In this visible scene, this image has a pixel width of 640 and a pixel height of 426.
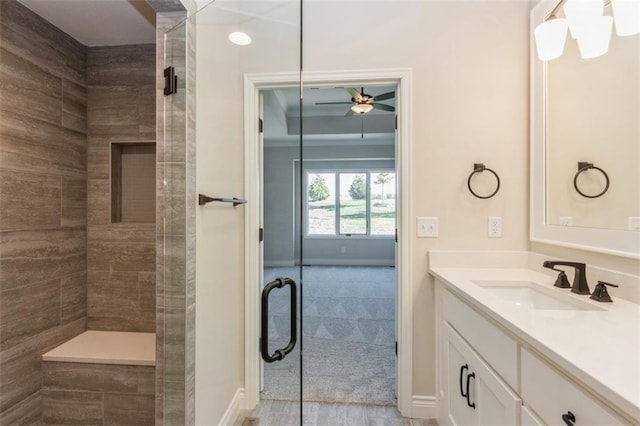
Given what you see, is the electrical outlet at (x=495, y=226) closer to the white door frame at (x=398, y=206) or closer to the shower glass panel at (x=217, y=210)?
the white door frame at (x=398, y=206)

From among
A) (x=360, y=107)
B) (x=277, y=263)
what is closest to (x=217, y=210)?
(x=277, y=263)

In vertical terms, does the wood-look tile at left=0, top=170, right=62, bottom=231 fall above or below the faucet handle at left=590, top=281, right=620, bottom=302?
above

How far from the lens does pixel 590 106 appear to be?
4.69 ft

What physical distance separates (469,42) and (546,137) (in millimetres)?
739

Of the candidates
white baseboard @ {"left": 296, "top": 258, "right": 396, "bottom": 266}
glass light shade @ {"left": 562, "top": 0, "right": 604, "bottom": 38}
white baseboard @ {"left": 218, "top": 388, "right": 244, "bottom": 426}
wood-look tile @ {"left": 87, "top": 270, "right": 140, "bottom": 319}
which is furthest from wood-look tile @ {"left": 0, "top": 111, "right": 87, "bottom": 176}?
white baseboard @ {"left": 296, "top": 258, "right": 396, "bottom": 266}

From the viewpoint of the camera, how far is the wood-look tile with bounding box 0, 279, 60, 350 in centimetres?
153

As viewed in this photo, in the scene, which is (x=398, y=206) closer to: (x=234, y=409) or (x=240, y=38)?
(x=240, y=38)

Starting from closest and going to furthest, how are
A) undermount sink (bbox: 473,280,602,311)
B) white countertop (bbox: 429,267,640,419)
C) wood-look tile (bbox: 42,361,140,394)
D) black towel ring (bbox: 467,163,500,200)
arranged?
white countertop (bbox: 429,267,640,419) < undermount sink (bbox: 473,280,602,311) < wood-look tile (bbox: 42,361,140,394) < black towel ring (bbox: 467,163,500,200)

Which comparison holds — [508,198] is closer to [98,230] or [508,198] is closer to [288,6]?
[288,6]

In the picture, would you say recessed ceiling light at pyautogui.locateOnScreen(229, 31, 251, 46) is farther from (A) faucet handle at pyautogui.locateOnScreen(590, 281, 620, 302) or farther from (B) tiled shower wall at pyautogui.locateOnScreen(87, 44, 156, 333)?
(A) faucet handle at pyautogui.locateOnScreen(590, 281, 620, 302)

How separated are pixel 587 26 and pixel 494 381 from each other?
5.23 feet

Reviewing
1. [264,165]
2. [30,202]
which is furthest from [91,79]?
[264,165]

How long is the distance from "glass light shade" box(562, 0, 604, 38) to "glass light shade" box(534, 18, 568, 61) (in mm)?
34

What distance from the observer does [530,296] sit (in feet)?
4.99
